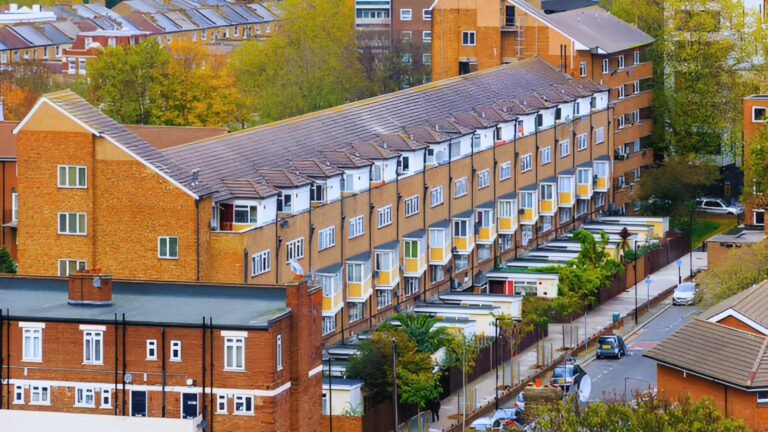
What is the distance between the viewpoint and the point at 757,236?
417 feet

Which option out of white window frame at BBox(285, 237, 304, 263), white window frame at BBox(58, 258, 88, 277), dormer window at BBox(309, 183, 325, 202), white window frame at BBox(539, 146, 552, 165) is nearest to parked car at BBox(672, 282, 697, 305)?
white window frame at BBox(539, 146, 552, 165)

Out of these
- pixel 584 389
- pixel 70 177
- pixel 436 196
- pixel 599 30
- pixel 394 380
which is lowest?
pixel 584 389

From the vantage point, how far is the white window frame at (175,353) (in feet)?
255

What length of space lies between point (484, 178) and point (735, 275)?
22721mm

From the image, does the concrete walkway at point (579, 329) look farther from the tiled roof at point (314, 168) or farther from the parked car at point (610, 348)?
the tiled roof at point (314, 168)

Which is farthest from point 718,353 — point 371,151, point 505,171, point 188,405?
point 505,171

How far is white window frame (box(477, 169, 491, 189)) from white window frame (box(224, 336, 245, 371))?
46689 millimetres

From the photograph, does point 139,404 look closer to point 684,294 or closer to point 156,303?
point 156,303

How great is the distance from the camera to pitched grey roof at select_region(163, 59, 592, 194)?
102625mm

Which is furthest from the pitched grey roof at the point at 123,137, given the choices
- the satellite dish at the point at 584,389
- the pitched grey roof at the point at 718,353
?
the pitched grey roof at the point at 718,353

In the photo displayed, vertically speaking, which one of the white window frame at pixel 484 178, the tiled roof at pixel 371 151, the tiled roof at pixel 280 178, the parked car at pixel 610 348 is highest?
the tiled roof at pixel 371 151

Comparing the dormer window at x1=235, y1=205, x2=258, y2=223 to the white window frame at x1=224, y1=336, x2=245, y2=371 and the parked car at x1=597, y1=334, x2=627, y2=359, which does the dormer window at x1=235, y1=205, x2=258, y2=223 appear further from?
the white window frame at x1=224, y1=336, x2=245, y2=371

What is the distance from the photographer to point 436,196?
117500 mm

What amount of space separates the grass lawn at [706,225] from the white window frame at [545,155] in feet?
32.2
